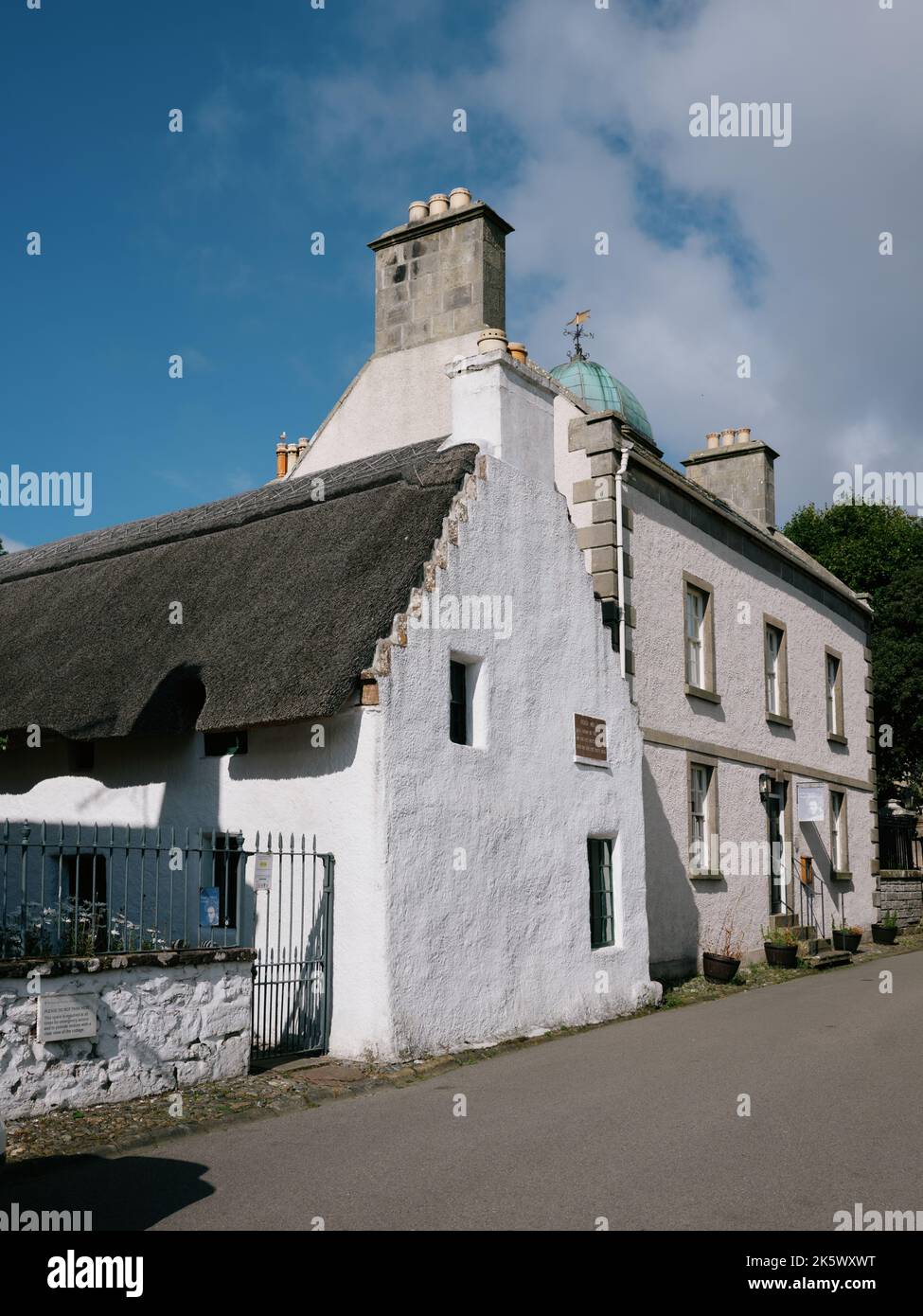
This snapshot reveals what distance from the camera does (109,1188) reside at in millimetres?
6734

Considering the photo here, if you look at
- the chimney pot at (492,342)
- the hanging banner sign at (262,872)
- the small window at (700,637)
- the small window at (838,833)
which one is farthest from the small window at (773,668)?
the hanging banner sign at (262,872)

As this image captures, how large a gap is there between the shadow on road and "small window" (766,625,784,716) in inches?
595

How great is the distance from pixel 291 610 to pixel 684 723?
7.34m

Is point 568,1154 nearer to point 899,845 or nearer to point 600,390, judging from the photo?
point 899,845

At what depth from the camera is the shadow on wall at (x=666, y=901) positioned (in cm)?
1591

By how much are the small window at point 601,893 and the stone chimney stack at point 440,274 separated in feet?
25.1

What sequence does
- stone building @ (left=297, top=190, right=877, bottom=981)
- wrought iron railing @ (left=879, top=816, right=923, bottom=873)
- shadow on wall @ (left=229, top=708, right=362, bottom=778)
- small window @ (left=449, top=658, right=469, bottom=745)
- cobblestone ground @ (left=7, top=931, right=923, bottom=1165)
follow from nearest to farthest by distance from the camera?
cobblestone ground @ (left=7, top=931, right=923, bottom=1165)
shadow on wall @ (left=229, top=708, right=362, bottom=778)
small window @ (left=449, top=658, right=469, bottom=745)
stone building @ (left=297, top=190, right=877, bottom=981)
wrought iron railing @ (left=879, top=816, right=923, bottom=873)

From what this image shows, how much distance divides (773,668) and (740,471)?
5224mm

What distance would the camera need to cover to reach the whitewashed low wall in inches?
321

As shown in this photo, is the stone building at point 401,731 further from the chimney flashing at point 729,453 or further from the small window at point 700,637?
the chimney flashing at point 729,453

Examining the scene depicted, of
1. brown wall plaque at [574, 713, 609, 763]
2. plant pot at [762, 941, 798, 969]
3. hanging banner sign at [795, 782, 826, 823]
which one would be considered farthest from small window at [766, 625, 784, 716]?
brown wall plaque at [574, 713, 609, 763]

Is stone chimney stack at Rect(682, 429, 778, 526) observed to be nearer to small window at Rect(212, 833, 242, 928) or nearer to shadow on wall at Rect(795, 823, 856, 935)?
shadow on wall at Rect(795, 823, 856, 935)

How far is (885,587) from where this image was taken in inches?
1252
